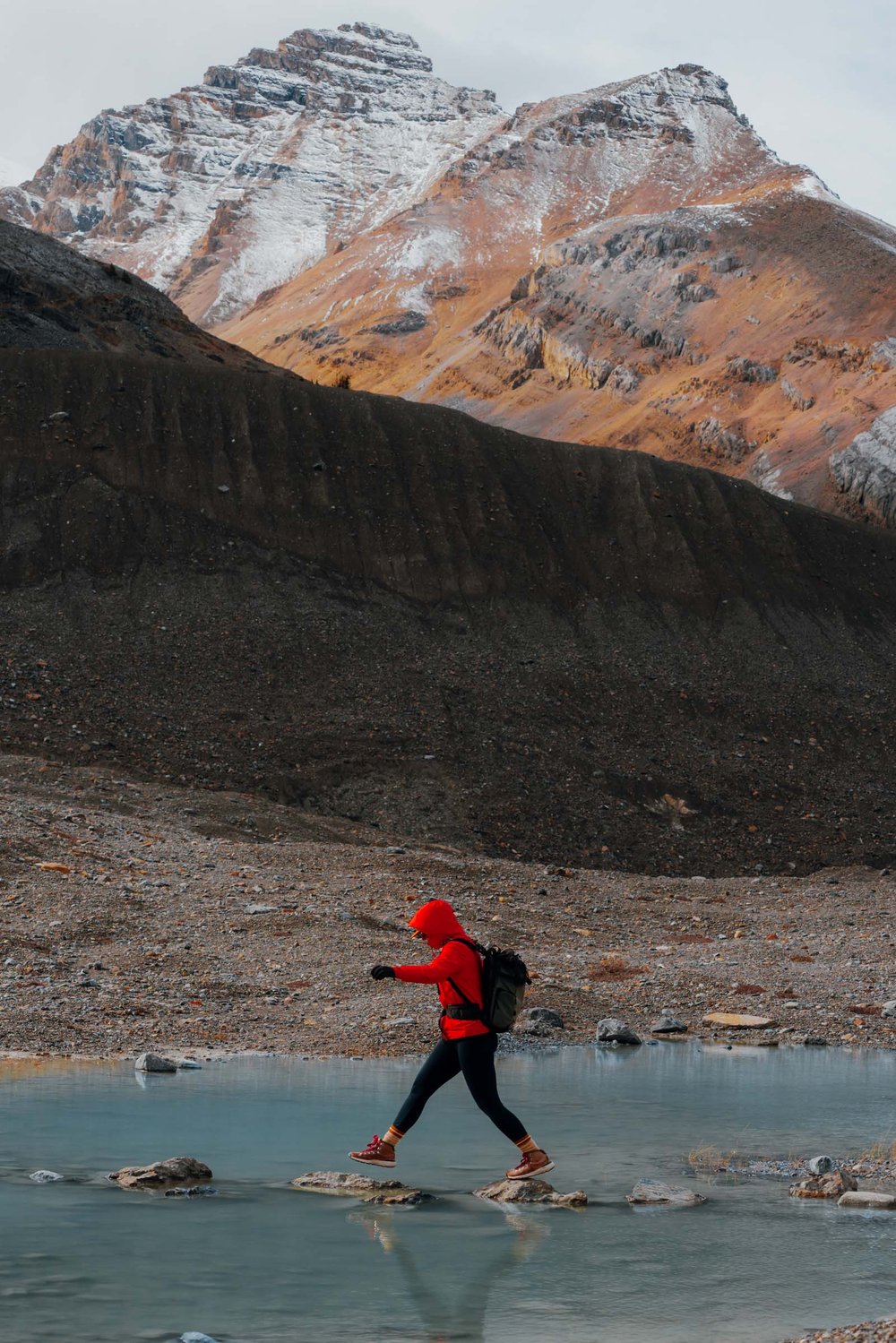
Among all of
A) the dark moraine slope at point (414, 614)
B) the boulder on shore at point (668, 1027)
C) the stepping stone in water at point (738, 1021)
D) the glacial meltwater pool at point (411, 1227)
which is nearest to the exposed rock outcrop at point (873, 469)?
the dark moraine slope at point (414, 614)

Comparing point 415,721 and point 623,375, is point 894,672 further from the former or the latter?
point 623,375

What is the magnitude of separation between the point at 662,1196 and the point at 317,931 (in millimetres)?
10485

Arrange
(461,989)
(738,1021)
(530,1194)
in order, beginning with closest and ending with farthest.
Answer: (530,1194)
(461,989)
(738,1021)

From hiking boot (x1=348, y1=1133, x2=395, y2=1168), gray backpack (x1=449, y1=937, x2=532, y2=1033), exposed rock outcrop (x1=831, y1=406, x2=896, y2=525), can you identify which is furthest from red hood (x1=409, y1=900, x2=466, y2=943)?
exposed rock outcrop (x1=831, y1=406, x2=896, y2=525)

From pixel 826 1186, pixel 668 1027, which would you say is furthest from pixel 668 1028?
pixel 826 1186

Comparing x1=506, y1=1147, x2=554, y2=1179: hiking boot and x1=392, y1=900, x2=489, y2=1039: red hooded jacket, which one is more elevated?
x1=392, y1=900, x2=489, y2=1039: red hooded jacket

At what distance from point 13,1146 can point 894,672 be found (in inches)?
1597

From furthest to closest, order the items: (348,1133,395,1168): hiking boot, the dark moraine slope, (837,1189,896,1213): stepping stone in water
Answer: the dark moraine slope → (348,1133,395,1168): hiking boot → (837,1189,896,1213): stepping stone in water

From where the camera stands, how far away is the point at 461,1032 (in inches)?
329

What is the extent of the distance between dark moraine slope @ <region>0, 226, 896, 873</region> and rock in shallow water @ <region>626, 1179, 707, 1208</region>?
21.9m

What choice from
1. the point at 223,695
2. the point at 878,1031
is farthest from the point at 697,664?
the point at 878,1031

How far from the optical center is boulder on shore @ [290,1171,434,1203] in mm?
8078

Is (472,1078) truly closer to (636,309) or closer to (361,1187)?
(361,1187)

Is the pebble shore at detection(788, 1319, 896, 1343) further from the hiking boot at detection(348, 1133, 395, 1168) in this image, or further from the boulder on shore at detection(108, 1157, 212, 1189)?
the boulder on shore at detection(108, 1157, 212, 1189)
